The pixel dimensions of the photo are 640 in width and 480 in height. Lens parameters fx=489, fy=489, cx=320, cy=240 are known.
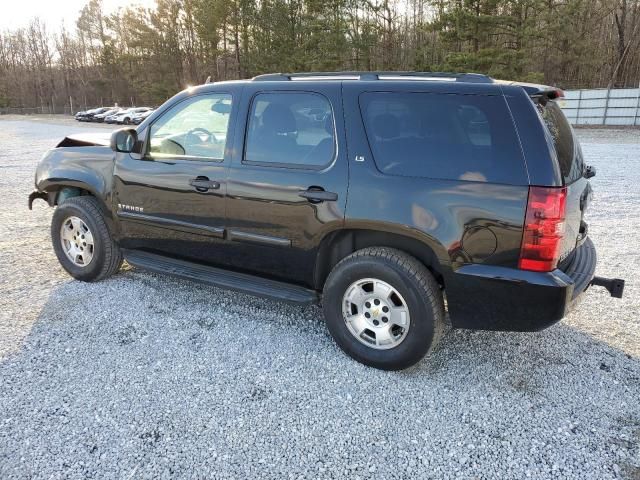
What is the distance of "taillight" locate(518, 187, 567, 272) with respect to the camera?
2.68m

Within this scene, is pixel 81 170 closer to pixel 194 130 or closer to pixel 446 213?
pixel 194 130

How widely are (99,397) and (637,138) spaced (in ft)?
75.4

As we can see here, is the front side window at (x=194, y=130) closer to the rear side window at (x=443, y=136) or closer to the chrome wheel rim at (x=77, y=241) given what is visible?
the chrome wheel rim at (x=77, y=241)

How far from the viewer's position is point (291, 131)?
Answer: 352cm

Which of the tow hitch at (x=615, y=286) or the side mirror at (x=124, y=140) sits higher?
the side mirror at (x=124, y=140)

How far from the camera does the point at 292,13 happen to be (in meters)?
39.9

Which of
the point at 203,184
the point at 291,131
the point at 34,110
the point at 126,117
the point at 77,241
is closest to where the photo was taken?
the point at 291,131

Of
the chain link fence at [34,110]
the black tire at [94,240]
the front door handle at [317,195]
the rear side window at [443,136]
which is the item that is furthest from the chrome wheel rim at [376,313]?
the chain link fence at [34,110]

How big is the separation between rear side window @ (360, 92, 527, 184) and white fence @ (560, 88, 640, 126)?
24.4m

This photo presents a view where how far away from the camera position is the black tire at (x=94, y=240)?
443 cm

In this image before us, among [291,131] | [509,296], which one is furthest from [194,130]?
[509,296]

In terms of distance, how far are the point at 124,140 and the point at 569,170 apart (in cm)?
334

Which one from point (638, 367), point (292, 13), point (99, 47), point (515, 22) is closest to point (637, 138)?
point (515, 22)

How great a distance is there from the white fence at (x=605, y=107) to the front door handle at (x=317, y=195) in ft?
80.8
